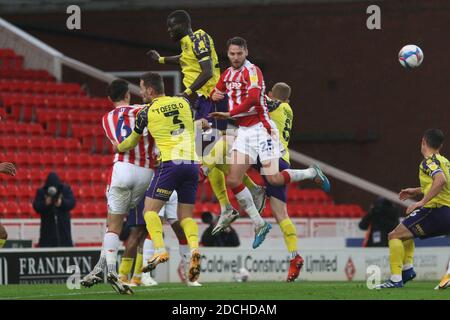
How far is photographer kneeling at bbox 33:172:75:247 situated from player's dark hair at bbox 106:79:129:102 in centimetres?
708

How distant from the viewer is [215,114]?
1505cm

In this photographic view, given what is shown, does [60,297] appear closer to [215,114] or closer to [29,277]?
[215,114]

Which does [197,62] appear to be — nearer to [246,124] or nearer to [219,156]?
[246,124]

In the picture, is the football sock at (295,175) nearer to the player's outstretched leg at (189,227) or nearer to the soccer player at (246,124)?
the soccer player at (246,124)

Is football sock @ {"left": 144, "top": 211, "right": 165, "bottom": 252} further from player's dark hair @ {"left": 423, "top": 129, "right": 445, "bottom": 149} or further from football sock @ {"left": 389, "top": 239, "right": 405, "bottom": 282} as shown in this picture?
player's dark hair @ {"left": 423, "top": 129, "right": 445, "bottom": 149}

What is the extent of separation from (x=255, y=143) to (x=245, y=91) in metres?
0.64

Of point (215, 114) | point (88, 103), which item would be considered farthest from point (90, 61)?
point (215, 114)

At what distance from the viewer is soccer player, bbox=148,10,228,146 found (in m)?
15.4

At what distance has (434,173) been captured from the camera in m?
14.8

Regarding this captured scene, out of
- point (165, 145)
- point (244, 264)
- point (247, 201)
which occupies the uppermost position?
point (165, 145)

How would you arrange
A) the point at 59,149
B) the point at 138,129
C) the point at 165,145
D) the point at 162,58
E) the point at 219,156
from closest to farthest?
1. the point at 138,129
2. the point at 165,145
3. the point at 162,58
4. the point at 219,156
5. the point at 59,149

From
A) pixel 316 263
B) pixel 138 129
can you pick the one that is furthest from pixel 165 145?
pixel 316 263

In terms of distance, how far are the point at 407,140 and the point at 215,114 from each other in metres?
14.9

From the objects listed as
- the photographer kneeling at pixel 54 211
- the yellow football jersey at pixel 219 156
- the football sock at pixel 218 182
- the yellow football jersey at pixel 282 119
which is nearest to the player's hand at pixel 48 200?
the photographer kneeling at pixel 54 211
